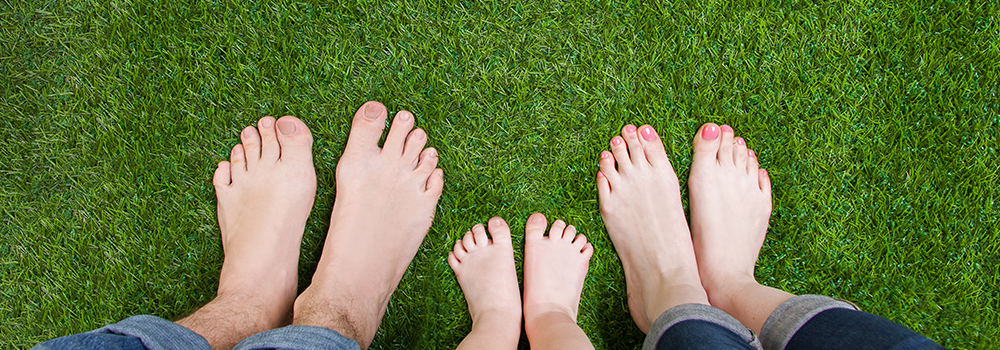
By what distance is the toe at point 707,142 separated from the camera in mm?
1600

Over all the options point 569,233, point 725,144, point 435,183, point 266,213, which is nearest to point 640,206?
point 569,233

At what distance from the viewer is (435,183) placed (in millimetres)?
1605

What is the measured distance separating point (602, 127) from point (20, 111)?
189 cm

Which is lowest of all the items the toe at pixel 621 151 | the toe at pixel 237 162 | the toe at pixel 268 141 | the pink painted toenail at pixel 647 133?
the toe at pixel 237 162

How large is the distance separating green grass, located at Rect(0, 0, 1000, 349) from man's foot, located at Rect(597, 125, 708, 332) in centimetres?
6

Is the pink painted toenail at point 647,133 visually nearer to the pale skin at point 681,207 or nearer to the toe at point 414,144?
the pale skin at point 681,207

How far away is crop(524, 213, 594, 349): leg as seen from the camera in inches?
61.7

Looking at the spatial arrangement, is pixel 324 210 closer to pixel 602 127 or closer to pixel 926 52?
pixel 602 127

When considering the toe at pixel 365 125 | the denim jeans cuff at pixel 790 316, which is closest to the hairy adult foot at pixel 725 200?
the denim jeans cuff at pixel 790 316

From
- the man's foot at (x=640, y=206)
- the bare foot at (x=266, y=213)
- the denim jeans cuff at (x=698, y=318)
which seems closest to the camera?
the denim jeans cuff at (x=698, y=318)

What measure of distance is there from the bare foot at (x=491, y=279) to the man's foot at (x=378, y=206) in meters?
0.16

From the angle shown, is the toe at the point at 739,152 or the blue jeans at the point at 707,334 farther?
the toe at the point at 739,152

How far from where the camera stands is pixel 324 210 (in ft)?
5.41

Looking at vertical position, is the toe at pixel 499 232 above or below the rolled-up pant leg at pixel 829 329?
below
